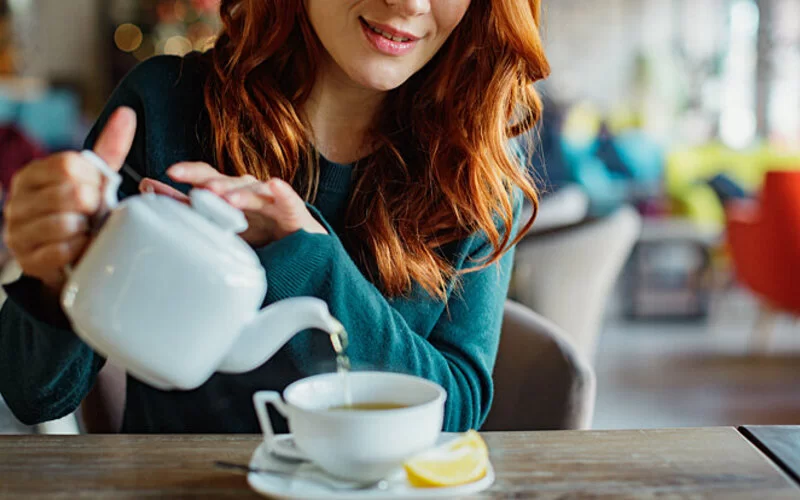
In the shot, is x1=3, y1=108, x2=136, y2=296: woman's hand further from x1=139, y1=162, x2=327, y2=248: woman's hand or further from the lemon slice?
the lemon slice

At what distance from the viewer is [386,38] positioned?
45.4 inches

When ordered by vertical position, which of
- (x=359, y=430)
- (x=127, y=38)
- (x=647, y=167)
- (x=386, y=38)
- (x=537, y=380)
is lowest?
(x=647, y=167)

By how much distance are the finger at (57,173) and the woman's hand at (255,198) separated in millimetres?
76

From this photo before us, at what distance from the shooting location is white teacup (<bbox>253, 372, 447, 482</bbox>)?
2.30 ft

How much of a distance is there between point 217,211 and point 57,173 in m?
0.12

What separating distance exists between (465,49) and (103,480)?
0.79 m

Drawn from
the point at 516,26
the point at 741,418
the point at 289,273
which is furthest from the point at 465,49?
the point at 741,418

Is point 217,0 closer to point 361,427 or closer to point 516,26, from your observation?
point 516,26

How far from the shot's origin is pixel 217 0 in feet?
4.45

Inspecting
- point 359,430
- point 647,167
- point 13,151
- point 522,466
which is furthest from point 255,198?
point 647,167

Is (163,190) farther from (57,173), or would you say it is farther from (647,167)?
(647,167)

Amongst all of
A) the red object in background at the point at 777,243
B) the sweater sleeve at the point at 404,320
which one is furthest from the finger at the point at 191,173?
the red object in background at the point at 777,243

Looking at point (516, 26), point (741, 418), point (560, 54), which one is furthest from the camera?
point (560, 54)

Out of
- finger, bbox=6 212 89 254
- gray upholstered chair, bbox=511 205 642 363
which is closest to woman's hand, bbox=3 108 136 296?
finger, bbox=6 212 89 254
